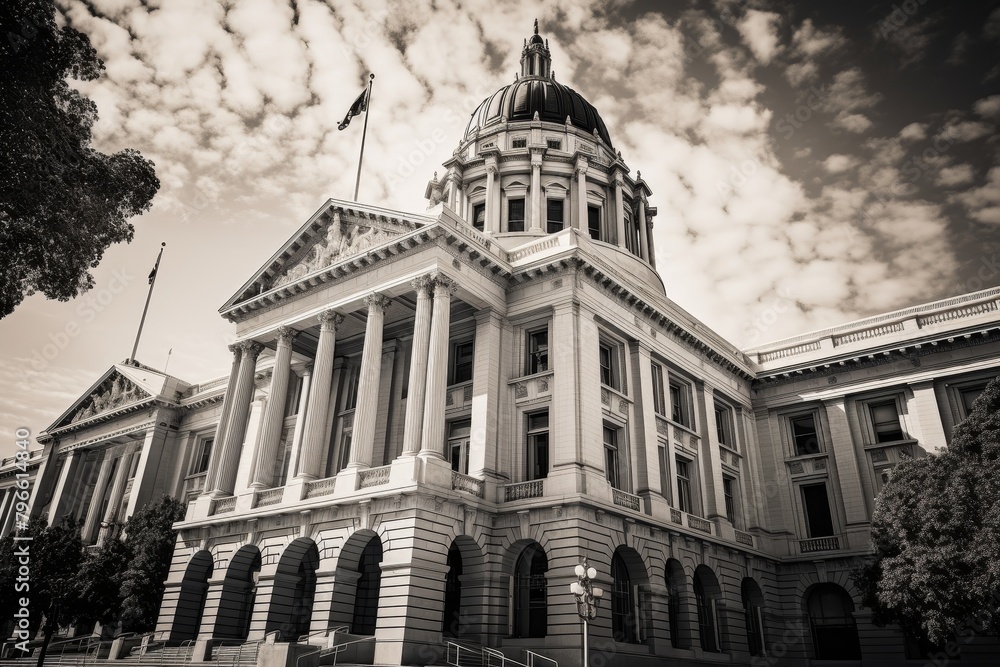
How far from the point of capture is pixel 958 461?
70.7ft

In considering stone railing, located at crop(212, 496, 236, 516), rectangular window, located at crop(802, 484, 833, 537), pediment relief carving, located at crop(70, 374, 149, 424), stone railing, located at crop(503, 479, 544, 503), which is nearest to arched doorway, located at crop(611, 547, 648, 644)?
stone railing, located at crop(503, 479, 544, 503)

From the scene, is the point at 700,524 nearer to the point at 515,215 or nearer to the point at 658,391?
the point at 658,391

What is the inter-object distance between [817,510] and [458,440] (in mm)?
18480

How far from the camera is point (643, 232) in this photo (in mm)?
48062

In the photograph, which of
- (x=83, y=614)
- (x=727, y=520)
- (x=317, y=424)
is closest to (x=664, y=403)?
(x=727, y=520)

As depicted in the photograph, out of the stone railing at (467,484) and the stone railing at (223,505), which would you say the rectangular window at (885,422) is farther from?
the stone railing at (223,505)

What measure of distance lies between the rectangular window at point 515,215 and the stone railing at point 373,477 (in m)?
22.9

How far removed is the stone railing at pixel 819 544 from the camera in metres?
32.7

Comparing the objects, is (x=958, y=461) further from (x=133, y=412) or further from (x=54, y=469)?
(x=54, y=469)

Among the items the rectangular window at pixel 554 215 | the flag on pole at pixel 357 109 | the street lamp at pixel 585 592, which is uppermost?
the rectangular window at pixel 554 215

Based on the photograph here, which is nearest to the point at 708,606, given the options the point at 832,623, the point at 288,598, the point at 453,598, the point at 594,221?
the point at 832,623

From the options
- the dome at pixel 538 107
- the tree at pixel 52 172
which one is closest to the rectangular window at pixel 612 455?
the tree at pixel 52 172

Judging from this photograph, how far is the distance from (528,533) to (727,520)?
1208 centimetres

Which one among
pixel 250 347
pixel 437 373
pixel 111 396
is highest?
pixel 111 396
